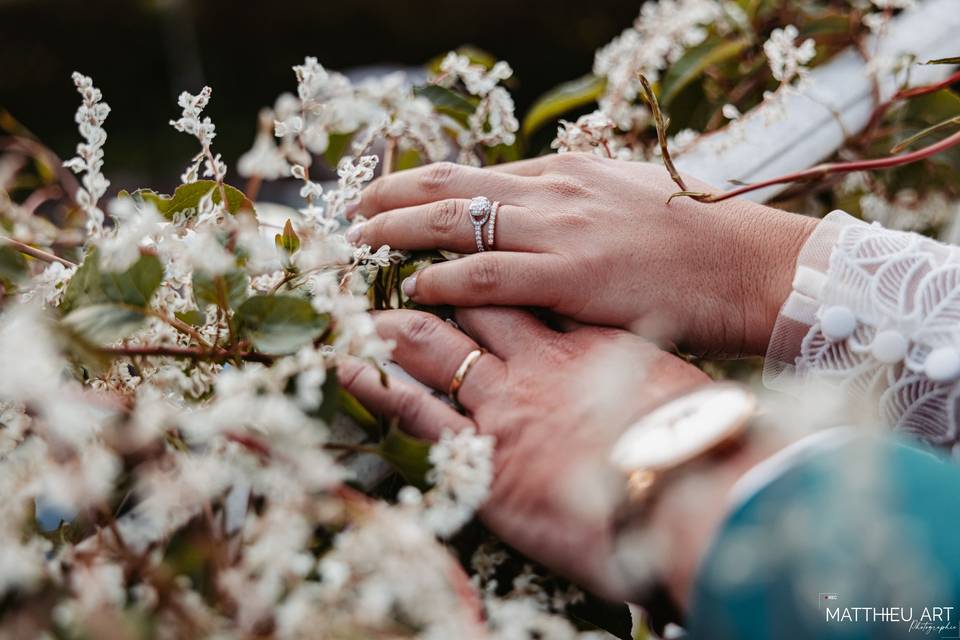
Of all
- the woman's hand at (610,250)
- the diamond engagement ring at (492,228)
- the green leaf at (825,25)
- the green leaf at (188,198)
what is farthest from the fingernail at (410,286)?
the green leaf at (825,25)

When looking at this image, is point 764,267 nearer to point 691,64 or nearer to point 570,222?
point 570,222

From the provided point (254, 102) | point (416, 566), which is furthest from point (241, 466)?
point (254, 102)

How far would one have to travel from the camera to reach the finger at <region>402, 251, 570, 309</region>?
38.5 inches

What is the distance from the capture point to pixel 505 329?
97 cm

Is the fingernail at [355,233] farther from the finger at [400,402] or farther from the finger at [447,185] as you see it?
the finger at [400,402]

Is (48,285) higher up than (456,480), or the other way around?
(48,285)

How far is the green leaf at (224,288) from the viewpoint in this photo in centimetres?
71

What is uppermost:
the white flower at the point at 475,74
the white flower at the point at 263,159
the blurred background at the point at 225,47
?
the white flower at the point at 263,159

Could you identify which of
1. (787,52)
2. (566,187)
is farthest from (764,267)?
(787,52)

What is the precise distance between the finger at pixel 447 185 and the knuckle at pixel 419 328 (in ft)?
0.72

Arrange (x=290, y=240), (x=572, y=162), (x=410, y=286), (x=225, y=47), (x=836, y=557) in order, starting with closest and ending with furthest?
1. (x=836, y=557)
2. (x=290, y=240)
3. (x=410, y=286)
4. (x=572, y=162)
5. (x=225, y=47)

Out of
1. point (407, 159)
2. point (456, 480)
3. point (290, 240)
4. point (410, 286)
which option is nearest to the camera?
point (456, 480)

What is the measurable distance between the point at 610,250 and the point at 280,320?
0.46 metres

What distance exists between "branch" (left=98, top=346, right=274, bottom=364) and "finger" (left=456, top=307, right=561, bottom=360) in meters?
0.28
